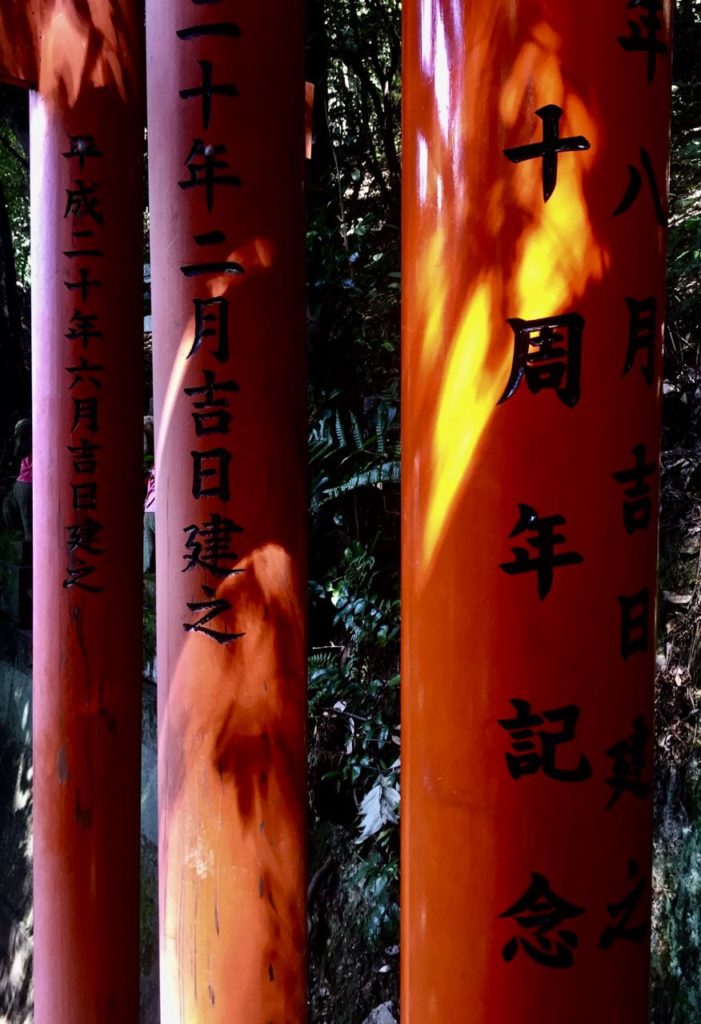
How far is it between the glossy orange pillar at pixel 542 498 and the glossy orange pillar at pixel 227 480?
3.14 ft

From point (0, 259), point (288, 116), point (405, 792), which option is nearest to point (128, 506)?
point (288, 116)

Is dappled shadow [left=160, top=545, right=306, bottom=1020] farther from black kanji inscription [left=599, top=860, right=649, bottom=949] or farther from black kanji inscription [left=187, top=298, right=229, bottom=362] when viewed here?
black kanji inscription [left=599, top=860, right=649, bottom=949]

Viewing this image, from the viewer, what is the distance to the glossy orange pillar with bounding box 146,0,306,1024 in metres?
2.16

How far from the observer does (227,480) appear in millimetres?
2178

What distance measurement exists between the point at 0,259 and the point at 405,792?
8.47m

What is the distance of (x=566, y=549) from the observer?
121 centimetres

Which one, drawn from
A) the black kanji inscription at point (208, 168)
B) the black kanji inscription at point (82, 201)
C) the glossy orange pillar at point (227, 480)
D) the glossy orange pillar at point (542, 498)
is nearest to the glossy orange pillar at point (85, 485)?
the black kanji inscription at point (82, 201)

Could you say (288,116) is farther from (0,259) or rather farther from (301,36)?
(0,259)

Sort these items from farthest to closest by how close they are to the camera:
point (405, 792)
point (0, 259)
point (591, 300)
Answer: point (0, 259) → point (405, 792) → point (591, 300)

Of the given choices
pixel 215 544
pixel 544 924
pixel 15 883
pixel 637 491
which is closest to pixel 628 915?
pixel 544 924

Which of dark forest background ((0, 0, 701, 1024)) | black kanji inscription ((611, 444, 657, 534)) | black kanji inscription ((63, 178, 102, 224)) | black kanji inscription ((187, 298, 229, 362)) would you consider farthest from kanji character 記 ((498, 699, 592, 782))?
black kanji inscription ((63, 178, 102, 224))

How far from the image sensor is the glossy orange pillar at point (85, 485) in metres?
3.04

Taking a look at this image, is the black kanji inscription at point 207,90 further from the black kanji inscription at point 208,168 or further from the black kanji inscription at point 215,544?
the black kanji inscription at point 215,544

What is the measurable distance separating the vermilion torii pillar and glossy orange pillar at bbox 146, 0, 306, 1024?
880mm
